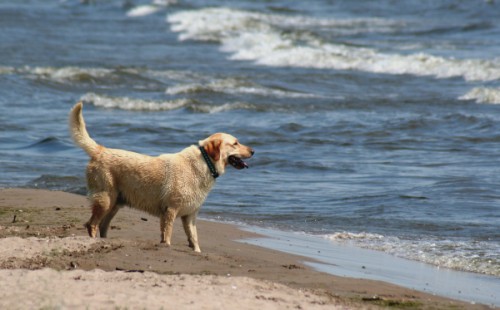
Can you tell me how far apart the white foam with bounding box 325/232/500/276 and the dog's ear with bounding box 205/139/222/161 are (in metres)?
2.15

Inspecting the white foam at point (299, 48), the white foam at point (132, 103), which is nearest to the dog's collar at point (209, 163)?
the white foam at point (132, 103)

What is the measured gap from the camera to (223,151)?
29.7ft

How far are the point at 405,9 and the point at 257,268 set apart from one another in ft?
133

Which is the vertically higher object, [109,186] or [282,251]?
[109,186]

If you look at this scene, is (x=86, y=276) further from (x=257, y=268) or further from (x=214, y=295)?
(x=257, y=268)

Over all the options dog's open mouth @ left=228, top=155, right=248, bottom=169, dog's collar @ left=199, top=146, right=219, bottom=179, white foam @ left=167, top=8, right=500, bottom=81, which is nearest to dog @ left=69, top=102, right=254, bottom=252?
dog's collar @ left=199, top=146, right=219, bottom=179

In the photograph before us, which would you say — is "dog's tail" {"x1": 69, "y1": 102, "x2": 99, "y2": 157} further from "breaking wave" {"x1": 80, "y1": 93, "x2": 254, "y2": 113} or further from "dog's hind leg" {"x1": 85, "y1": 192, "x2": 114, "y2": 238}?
"breaking wave" {"x1": 80, "y1": 93, "x2": 254, "y2": 113}

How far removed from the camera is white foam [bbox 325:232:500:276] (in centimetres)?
939

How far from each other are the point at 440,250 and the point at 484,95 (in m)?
13.7

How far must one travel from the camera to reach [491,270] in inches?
362

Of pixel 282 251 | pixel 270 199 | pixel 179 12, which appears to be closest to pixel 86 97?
pixel 270 199

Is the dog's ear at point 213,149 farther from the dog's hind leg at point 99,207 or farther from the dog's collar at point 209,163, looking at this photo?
the dog's hind leg at point 99,207

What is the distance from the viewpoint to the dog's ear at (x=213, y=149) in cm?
898

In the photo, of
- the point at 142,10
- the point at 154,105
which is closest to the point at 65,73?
the point at 154,105
